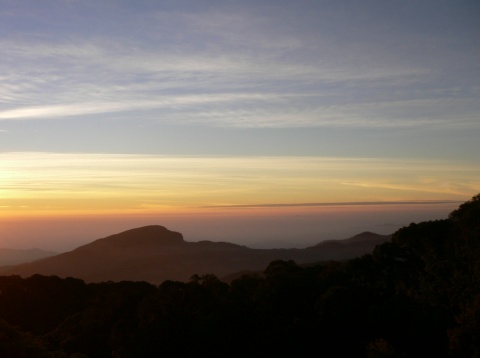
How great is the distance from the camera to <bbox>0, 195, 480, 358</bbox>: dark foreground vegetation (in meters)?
26.6

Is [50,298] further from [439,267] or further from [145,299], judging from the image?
[439,267]

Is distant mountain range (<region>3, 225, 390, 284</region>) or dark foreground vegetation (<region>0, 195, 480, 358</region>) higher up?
dark foreground vegetation (<region>0, 195, 480, 358</region>)

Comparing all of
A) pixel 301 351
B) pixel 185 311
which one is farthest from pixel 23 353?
pixel 301 351

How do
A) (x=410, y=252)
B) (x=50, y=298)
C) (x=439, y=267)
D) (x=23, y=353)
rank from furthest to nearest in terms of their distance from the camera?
(x=50, y=298) < (x=410, y=252) < (x=439, y=267) < (x=23, y=353)

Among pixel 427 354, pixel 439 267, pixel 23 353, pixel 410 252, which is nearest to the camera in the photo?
pixel 23 353

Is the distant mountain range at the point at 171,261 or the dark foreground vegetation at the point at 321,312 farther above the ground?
the dark foreground vegetation at the point at 321,312

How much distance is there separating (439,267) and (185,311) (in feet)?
45.4

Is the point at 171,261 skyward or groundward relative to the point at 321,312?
groundward

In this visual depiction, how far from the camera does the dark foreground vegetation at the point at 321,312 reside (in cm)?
2661

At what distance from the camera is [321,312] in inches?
1208

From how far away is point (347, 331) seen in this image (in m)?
29.5

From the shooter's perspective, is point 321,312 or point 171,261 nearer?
point 321,312

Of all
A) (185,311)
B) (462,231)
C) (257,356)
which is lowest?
(257,356)

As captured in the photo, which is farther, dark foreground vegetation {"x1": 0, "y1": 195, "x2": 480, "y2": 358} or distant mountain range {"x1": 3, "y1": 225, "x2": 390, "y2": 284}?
distant mountain range {"x1": 3, "y1": 225, "x2": 390, "y2": 284}
